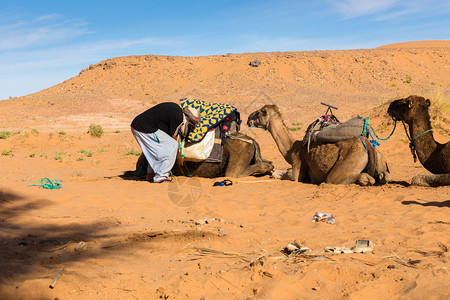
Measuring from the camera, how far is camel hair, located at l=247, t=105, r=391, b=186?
7.86 metres

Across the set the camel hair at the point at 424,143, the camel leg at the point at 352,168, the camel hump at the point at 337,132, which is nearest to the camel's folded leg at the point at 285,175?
the camel hump at the point at 337,132

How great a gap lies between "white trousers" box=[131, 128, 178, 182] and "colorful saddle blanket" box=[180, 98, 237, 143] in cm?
46

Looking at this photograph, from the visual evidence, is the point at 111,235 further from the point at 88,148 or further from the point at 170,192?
the point at 88,148

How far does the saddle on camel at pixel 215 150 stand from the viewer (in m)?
9.06

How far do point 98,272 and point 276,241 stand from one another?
2.02 metres

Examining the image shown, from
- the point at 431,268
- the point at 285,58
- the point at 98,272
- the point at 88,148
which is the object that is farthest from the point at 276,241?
the point at 285,58

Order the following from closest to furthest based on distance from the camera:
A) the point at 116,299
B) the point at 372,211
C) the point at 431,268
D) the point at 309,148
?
the point at 116,299
the point at 431,268
the point at 372,211
the point at 309,148

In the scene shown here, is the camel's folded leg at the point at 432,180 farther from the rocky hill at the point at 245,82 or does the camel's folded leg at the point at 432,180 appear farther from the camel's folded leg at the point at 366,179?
the rocky hill at the point at 245,82

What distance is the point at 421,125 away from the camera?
25.8ft

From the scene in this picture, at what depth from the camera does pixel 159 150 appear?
28.8 ft

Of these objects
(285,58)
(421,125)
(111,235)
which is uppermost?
(285,58)

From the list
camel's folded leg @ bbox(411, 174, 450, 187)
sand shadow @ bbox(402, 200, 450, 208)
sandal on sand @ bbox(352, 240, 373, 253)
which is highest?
sandal on sand @ bbox(352, 240, 373, 253)

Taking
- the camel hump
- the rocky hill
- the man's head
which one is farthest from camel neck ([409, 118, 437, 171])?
the rocky hill

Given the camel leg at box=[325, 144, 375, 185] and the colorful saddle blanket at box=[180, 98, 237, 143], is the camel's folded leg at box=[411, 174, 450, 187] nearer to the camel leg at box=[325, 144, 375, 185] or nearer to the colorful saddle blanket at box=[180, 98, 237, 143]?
the camel leg at box=[325, 144, 375, 185]
